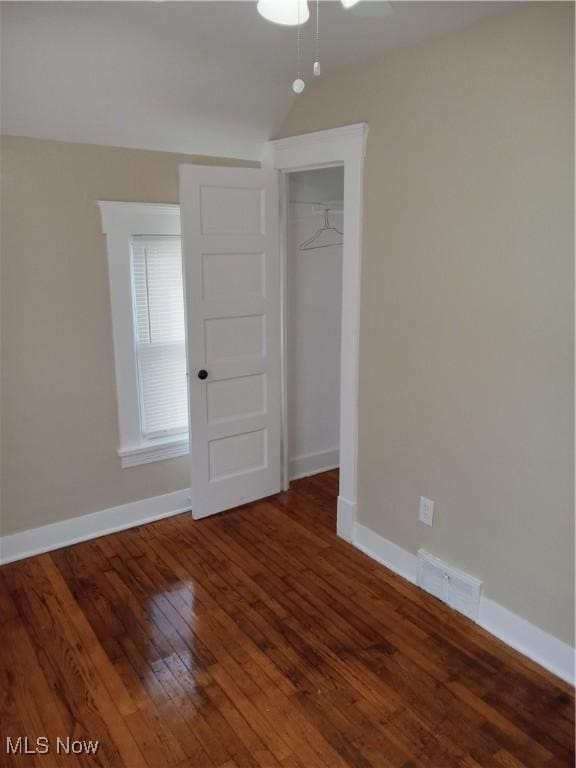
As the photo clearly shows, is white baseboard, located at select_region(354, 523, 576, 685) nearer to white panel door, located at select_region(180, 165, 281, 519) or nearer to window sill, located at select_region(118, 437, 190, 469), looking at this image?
white panel door, located at select_region(180, 165, 281, 519)

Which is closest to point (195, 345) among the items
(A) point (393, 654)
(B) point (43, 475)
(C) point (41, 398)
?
(C) point (41, 398)

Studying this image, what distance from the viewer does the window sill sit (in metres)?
3.36

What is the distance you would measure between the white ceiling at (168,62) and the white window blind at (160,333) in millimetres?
583

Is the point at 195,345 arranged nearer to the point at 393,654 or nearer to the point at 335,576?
the point at 335,576

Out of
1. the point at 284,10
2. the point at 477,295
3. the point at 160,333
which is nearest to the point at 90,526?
the point at 160,333

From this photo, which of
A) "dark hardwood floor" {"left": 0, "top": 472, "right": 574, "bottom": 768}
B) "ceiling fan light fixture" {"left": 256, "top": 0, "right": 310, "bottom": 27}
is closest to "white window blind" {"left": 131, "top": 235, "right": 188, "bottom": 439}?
"dark hardwood floor" {"left": 0, "top": 472, "right": 574, "bottom": 768}

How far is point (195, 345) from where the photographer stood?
3.24 meters

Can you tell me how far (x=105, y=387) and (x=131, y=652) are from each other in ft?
4.66

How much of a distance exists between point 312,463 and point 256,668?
1987 mm

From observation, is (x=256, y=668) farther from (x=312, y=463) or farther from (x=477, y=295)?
(x=312, y=463)

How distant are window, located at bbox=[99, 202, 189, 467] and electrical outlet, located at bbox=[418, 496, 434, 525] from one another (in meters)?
1.53

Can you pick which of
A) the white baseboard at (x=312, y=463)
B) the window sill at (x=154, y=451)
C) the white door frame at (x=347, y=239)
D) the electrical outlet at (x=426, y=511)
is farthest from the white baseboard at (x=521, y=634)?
the window sill at (x=154, y=451)

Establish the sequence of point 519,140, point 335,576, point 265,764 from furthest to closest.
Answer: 1. point 335,576
2. point 519,140
3. point 265,764

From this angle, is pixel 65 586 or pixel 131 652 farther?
pixel 65 586
